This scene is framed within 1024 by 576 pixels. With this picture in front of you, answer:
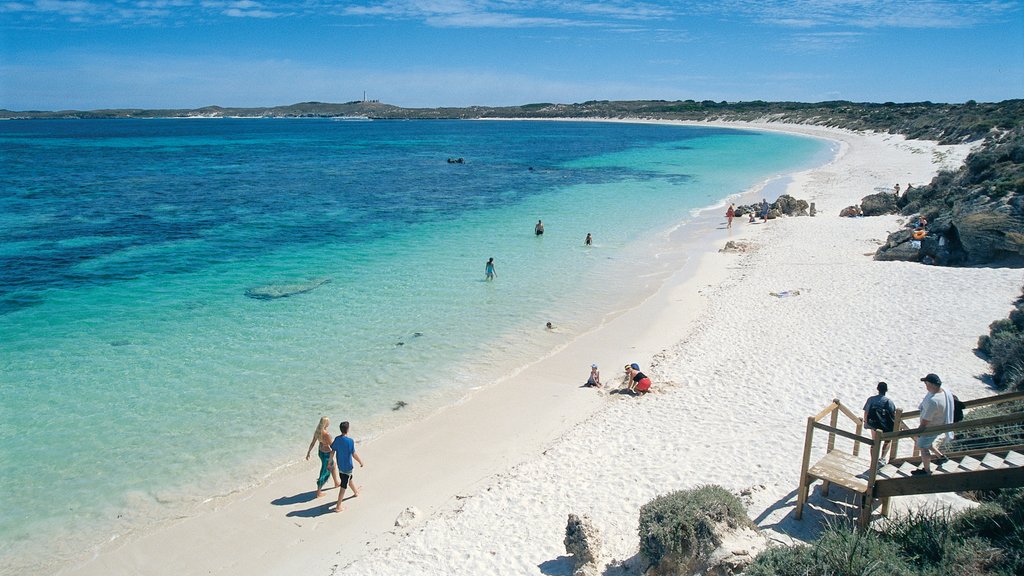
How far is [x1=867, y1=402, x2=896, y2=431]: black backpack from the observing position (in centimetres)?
838

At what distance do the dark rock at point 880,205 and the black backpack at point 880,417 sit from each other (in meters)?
25.9

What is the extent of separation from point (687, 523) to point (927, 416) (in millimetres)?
3435

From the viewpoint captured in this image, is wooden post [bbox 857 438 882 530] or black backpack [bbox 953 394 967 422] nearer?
Result: wooden post [bbox 857 438 882 530]

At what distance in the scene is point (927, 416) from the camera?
24.8 ft

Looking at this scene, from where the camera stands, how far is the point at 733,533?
6906 mm

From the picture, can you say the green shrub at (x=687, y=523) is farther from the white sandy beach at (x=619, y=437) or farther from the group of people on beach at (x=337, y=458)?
the group of people on beach at (x=337, y=458)

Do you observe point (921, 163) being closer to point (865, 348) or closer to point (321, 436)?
point (865, 348)

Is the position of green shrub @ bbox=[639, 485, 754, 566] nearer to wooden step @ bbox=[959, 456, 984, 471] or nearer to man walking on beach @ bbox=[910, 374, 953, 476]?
wooden step @ bbox=[959, 456, 984, 471]

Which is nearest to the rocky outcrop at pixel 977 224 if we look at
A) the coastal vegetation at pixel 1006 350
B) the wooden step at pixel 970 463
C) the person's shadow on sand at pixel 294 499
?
the coastal vegetation at pixel 1006 350

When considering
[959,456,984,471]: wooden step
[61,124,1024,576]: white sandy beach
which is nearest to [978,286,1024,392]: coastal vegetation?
[61,124,1024,576]: white sandy beach

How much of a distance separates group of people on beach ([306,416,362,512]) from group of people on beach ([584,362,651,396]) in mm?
5794

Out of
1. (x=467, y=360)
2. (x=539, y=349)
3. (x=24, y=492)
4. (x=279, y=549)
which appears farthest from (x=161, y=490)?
(x=539, y=349)

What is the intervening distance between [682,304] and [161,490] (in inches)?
575

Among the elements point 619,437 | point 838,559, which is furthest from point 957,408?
point 619,437
